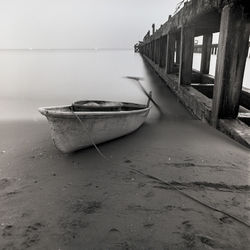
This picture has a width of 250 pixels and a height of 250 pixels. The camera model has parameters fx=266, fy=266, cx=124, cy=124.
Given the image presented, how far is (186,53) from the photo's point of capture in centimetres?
1100

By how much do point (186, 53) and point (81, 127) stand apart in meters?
7.28

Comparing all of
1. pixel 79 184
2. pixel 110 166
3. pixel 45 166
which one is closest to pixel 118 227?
pixel 79 184

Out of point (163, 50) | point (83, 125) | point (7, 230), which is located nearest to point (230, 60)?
point (83, 125)

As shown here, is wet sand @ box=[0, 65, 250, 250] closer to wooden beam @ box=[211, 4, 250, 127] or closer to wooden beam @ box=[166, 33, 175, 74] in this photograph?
wooden beam @ box=[211, 4, 250, 127]

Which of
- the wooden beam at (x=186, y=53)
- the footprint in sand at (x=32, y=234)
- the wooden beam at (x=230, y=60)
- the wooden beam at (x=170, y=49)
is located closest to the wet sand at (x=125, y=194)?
the footprint in sand at (x=32, y=234)

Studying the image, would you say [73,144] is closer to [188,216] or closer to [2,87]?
[188,216]

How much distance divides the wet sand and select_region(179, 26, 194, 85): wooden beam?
5003mm

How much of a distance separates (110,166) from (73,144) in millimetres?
926

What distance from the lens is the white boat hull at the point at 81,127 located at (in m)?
5.10

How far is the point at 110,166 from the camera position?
512cm

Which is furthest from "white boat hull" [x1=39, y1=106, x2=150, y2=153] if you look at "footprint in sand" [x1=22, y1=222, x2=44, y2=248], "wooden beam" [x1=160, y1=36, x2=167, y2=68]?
"wooden beam" [x1=160, y1=36, x2=167, y2=68]

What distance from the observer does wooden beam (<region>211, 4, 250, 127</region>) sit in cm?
589

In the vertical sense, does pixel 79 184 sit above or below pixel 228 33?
below

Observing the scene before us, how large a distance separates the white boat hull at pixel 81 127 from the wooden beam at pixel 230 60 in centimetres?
230
